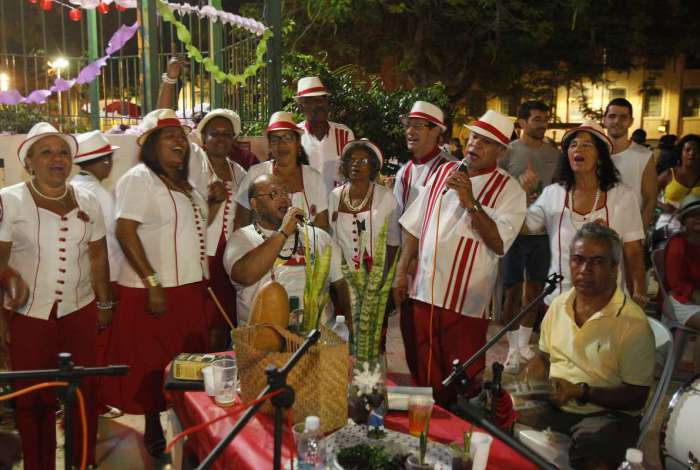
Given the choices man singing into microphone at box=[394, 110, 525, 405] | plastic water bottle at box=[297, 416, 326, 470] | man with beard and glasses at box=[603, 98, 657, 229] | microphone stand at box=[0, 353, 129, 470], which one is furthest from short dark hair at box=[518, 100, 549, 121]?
microphone stand at box=[0, 353, 129, 470]

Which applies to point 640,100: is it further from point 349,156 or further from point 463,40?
point 349,156

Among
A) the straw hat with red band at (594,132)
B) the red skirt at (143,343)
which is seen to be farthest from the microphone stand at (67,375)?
the straw hat with red band at (594,132)

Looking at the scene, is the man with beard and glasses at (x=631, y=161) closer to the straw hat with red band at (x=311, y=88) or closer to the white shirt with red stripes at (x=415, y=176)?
the white shirt with red stripes at (x=415, y=176)

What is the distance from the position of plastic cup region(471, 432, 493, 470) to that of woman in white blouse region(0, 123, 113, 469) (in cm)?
223

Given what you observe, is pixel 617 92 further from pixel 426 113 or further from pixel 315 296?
pixel 315 296

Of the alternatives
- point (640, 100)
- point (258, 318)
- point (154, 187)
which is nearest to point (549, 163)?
point (154, 187)

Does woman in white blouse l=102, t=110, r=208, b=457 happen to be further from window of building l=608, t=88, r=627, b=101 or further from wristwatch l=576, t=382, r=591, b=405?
window of building l=608, t=88, r=627, b=101

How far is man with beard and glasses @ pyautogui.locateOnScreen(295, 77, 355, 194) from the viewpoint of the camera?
6.00 meters

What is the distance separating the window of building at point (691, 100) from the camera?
36.7 metres

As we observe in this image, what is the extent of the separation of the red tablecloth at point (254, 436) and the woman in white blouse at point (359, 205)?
2104 mm

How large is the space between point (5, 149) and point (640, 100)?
119ft

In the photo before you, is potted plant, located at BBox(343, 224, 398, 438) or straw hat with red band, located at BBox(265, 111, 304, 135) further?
straw hat with red band, located at BBox(265, 111, 304, 135)

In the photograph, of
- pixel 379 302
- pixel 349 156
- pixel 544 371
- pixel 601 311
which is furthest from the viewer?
pixel 349 156

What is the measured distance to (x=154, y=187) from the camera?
13.6 ft
